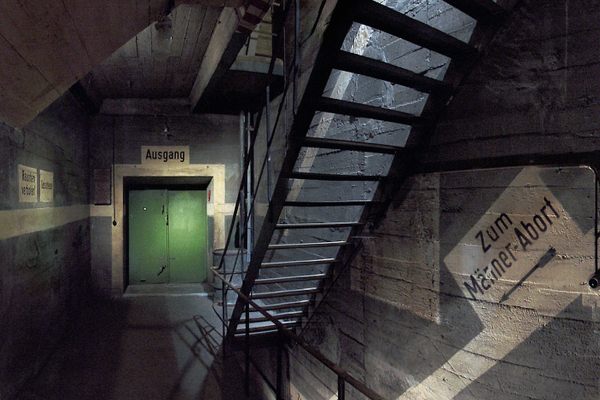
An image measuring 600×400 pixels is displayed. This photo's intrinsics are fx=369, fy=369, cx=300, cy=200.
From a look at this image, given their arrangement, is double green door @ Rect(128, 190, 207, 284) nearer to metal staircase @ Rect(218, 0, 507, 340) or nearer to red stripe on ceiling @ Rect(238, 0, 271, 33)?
metal staircase @ Rect(218, 0, 507, 340)

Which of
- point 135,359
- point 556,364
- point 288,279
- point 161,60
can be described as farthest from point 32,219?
point 556,364

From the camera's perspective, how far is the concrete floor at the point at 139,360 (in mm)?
3477

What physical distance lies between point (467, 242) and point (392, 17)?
1.53m

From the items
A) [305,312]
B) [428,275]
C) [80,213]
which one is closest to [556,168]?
[428,275]

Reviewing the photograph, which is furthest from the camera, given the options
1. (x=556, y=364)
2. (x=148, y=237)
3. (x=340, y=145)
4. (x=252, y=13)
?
(x=148, y=237)

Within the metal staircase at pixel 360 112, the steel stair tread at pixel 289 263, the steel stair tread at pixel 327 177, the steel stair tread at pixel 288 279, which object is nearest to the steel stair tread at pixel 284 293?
the metal staircase at pixel 360 112

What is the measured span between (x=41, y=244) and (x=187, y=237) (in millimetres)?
3815

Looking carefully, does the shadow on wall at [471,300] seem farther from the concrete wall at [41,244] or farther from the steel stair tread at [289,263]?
the concrete wall at [41,244]

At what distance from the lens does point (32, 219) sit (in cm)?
389

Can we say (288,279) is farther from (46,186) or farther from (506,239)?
(46,186)

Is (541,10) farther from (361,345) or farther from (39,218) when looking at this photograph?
(39,218)

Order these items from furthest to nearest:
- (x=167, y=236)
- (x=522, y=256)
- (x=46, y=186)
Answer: (x=167, y=236)
(x=46, y=186)
(x=522, y=256)

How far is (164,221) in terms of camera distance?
7840mm

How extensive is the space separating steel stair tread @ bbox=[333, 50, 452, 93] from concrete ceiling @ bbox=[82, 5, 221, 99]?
2.71 m
